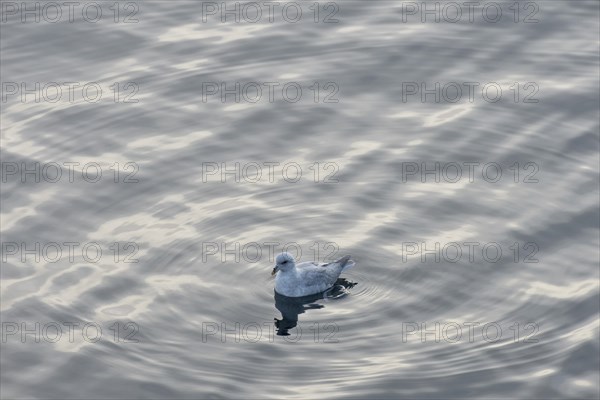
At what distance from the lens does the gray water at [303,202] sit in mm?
24219

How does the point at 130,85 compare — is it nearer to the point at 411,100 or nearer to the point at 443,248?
the point at 411,100

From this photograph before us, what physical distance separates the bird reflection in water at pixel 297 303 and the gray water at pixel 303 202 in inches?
2.8

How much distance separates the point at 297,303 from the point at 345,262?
135 cm

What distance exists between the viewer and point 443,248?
89.4 ft

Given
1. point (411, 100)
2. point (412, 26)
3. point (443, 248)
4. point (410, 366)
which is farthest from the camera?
point (412, 26)

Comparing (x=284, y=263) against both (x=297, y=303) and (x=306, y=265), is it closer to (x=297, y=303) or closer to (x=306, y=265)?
(x=306, y=265)

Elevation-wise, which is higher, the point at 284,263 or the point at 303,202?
the point at 303,202

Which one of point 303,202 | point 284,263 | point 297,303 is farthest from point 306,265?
point 303,202

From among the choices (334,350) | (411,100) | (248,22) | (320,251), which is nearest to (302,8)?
(248,22)

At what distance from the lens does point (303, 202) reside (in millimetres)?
28906

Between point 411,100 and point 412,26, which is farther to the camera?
point 412,26

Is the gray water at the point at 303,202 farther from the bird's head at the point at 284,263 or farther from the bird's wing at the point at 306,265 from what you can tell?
the bird's wing at the point at 306,265

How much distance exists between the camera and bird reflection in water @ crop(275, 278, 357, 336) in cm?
2542

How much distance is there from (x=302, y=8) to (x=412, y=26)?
132 inches
